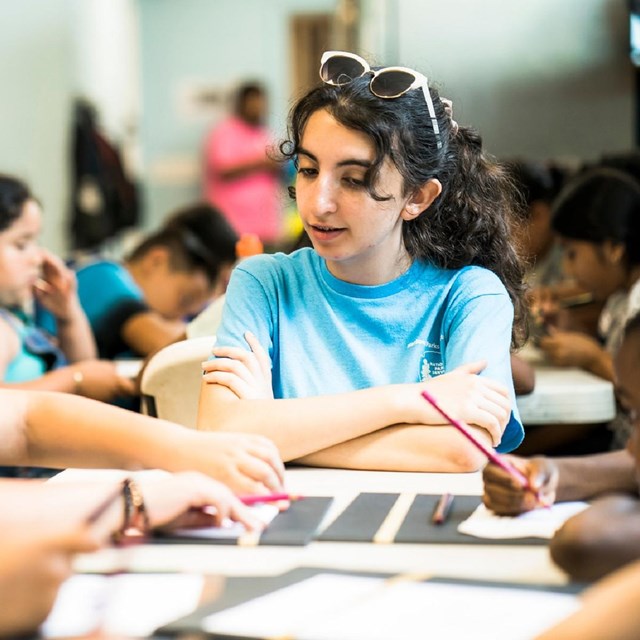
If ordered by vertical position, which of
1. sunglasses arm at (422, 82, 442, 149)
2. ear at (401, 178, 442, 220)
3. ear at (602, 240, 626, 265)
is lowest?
ear at (602, 240, 626, 265)

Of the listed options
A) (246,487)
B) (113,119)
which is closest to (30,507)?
(246,487)

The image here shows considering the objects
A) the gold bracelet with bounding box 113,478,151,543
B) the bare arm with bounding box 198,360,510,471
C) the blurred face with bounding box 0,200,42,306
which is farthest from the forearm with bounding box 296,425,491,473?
the blurred face with bounding box 0,200,42,306

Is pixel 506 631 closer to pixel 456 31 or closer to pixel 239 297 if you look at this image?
pixel 239 297

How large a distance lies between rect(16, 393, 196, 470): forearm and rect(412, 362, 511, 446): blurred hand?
14.6 inches

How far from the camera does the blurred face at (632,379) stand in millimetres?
969

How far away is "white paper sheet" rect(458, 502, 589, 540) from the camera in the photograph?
42.6 inches

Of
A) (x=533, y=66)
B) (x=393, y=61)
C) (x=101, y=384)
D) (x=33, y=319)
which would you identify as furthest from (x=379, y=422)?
(x=533, y=66)

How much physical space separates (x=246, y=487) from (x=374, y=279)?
0.64 meters

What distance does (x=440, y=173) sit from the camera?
1808 millimetres

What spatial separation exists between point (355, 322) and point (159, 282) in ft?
6.27

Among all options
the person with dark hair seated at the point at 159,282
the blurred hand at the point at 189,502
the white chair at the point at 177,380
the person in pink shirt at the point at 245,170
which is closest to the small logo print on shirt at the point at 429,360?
the white chair at the point at 177,380

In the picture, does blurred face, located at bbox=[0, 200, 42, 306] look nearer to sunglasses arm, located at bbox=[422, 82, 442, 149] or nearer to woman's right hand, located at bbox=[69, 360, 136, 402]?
woman's right hand, located at bbox=[69, 360, 136, 402]

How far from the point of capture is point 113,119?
7.87 m

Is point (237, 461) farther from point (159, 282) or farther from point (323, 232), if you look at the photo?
point (159, 282)
